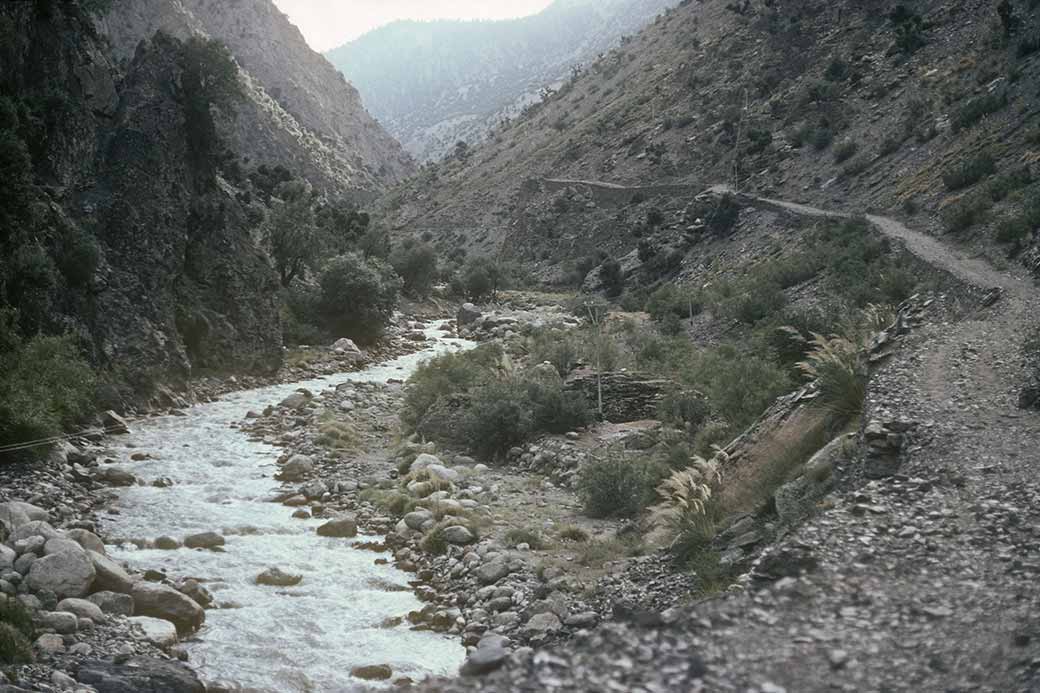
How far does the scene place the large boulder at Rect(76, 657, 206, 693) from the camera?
8461 millimetres

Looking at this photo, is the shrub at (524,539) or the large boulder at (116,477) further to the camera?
the large boulder at (116,477)

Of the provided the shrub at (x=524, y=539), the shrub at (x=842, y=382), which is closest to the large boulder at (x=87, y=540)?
the shrub at (x=524, y=539)

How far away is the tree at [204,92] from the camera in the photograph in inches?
1081

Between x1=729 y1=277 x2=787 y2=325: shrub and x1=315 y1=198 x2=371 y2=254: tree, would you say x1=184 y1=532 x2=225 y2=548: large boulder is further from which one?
Result: x1=315 y1=198 x2=371 y2=254: tree

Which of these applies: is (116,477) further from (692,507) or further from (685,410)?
(685,410)

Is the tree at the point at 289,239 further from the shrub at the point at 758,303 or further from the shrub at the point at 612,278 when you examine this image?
the shrub at the point at 758,303

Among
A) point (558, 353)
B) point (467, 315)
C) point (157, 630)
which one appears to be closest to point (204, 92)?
point (558, 353)

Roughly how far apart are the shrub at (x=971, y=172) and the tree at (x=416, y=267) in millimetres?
28933

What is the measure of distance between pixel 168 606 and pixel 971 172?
2820 centimetres

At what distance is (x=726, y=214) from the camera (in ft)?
141

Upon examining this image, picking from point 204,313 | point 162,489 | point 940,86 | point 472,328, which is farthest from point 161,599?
point 940,86

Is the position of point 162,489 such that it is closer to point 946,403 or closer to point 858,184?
point 946,403

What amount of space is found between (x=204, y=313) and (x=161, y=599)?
1654 cm

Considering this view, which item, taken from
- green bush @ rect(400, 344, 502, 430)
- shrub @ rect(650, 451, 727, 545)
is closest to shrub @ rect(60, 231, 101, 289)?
green bush @ rect(400, 344, 502, 430)
